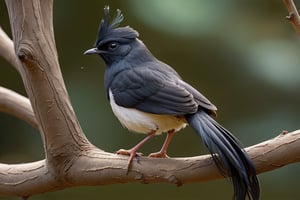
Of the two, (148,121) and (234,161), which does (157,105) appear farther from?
(234,161)

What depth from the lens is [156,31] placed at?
12.4 feet

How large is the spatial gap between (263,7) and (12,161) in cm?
173

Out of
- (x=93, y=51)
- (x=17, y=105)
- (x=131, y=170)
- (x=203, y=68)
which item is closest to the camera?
(x=131, y=170)

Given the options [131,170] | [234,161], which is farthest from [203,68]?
[234,161]

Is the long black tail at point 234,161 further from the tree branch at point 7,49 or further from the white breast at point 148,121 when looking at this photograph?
the tree branch at point 7,49

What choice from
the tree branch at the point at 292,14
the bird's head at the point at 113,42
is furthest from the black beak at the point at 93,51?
the tree branch at the point at 292,14

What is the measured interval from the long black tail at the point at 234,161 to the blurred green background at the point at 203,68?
2.02 m

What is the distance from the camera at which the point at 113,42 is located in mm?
2207

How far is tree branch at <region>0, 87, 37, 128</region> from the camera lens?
2.65 meters

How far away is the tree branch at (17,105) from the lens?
2648 millimetres

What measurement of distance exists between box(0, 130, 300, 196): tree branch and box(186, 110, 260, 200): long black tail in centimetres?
3

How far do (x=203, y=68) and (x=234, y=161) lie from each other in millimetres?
2166

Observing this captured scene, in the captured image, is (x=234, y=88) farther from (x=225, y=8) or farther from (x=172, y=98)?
(x=172, y=98)

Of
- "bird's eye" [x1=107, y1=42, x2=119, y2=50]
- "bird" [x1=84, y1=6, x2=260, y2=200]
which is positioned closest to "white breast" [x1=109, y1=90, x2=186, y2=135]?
"bird" [x1=84, y1=6, x2=260, y2=200]
